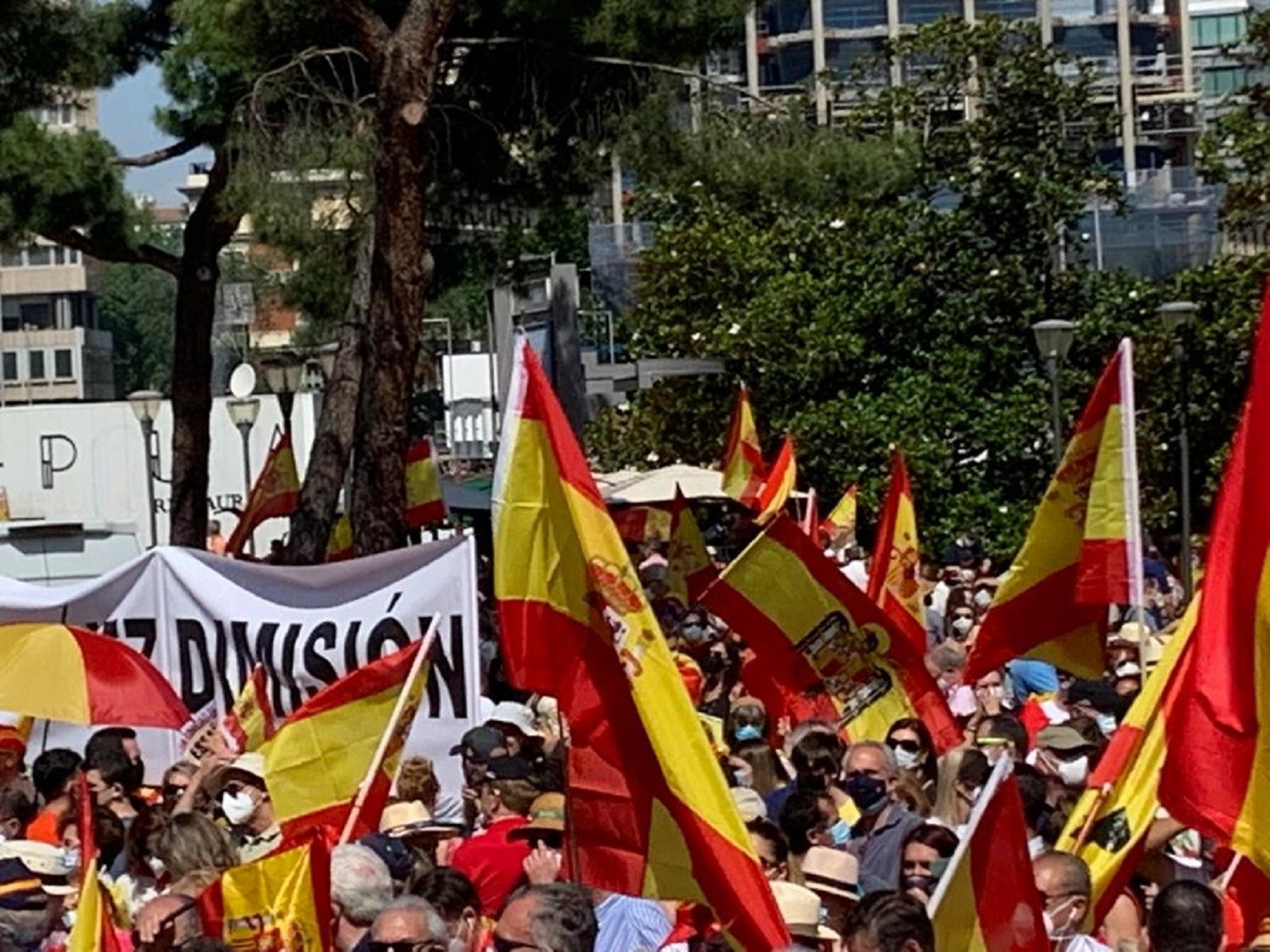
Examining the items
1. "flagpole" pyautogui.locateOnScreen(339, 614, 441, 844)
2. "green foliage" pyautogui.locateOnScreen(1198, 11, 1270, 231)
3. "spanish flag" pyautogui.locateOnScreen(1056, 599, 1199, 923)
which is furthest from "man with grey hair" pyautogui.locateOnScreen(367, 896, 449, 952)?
"green foliage" pyautogui.locateOnScreen(1198, 11, 1270, 231)

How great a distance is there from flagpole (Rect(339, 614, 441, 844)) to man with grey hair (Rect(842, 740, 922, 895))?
1.42 meters

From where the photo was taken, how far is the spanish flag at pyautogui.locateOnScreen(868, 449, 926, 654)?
14438 millimetres

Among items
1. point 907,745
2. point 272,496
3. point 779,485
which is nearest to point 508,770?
point 907,745

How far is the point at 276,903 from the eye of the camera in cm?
729

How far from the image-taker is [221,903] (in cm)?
741

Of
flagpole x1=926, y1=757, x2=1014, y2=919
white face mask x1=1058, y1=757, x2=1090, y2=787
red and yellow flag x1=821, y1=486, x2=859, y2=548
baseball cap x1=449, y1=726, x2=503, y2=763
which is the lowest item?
red and yellow flag x1=821, y1=486, x2=859, y2=548

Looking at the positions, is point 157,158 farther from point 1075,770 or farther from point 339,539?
point 1075,770

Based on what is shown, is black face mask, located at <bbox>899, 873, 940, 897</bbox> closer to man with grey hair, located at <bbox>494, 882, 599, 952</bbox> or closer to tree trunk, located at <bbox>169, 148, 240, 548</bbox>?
man with grey hair, located at <bbox>494, 882, 599, 952</bbox>

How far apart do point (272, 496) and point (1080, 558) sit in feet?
37.0

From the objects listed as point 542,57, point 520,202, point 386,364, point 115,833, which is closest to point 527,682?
point 115,833

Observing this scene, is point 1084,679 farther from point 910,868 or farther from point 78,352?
point 78,352

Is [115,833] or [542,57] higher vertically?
[542,57]

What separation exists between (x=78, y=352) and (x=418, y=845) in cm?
11976

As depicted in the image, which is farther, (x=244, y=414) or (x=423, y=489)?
(x=244, y=414)
